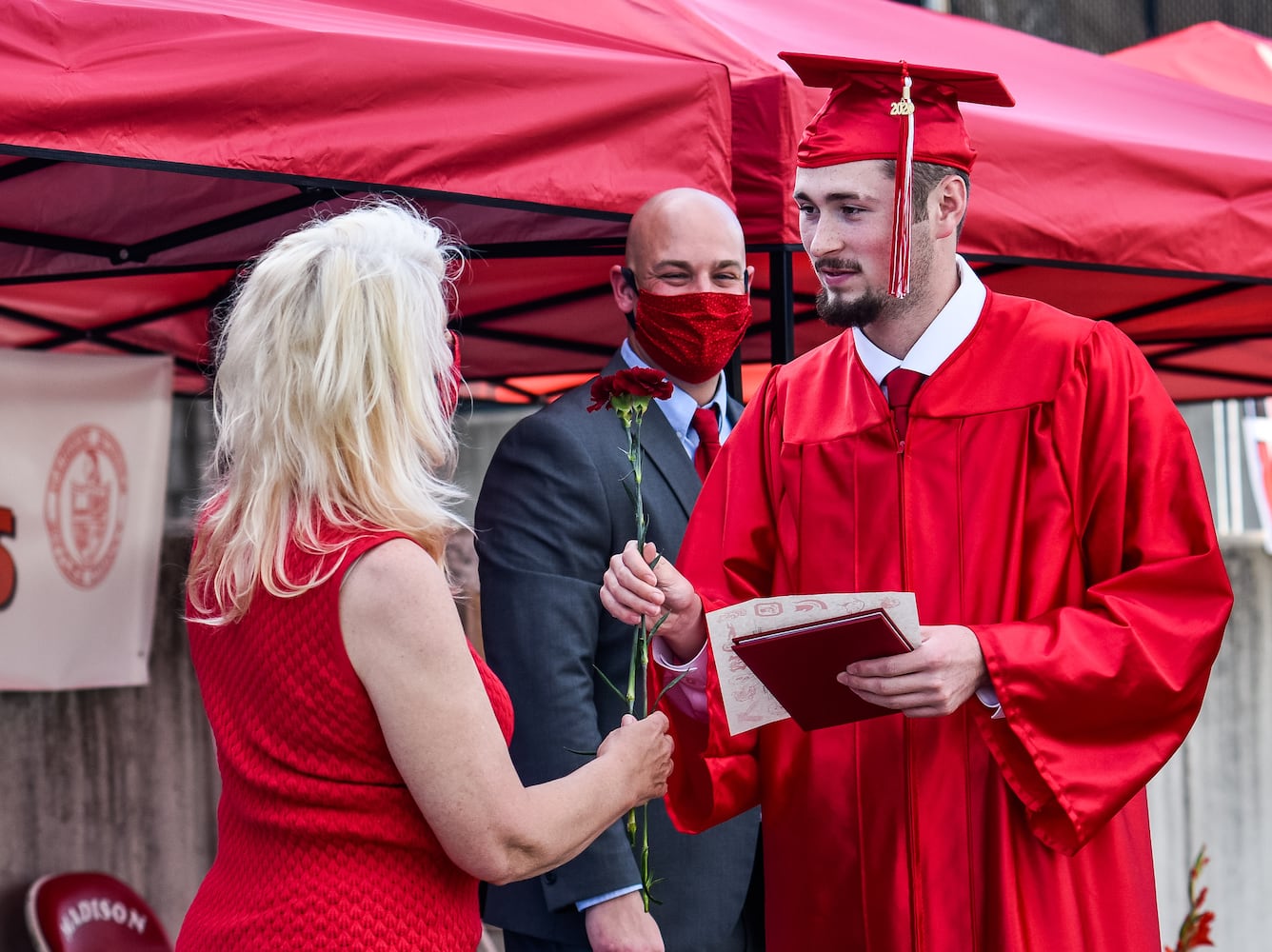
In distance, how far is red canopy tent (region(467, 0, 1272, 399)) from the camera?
3010mm

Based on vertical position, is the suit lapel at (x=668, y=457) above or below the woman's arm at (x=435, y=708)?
above

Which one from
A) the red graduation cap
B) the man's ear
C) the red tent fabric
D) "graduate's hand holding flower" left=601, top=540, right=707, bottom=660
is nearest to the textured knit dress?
"graduate's hand holding flower" left=601, top=540, right=707, bottom=660

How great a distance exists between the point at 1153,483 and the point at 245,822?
128cm

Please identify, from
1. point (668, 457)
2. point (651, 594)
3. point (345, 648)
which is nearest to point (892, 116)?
point (651, 594)

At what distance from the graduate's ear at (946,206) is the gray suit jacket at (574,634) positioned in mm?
742

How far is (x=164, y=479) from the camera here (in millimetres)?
4895

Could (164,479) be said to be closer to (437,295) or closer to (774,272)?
(774,272)

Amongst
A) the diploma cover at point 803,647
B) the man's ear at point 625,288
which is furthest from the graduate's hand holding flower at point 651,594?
the man's ear at point 625,288

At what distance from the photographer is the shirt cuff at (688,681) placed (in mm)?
2186

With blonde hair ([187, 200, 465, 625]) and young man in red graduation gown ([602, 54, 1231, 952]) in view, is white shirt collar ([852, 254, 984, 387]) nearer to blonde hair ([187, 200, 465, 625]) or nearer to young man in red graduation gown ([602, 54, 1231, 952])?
young man in red graduation gown ([602, 54, 1231, 952])

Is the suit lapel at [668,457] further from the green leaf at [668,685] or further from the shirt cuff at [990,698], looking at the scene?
the shirt cuff at [990,698]

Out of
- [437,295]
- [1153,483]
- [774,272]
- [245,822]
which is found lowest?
[245,822]

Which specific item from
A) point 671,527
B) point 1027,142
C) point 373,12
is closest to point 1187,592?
point 671,527

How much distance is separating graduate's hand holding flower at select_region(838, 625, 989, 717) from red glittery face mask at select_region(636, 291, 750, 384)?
1.07 m
